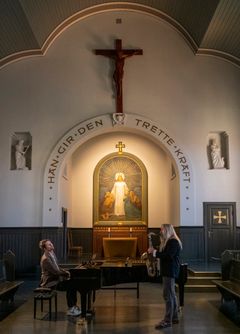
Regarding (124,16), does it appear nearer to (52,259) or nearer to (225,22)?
(225,22)

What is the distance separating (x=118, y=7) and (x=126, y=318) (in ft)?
29.4

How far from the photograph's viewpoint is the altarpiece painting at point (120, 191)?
568 inches

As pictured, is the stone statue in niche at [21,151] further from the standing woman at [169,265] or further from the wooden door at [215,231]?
the standing woman at [169,265]

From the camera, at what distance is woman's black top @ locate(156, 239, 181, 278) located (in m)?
6.31

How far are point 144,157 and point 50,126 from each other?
3.59 metres

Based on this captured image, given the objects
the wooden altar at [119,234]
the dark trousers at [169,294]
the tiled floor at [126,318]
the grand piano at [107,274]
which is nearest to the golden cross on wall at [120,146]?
the wooden altar at [119,234]

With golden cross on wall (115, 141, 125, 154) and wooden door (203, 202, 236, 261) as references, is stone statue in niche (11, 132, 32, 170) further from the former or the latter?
wooden door (203, 202, 236, 261)

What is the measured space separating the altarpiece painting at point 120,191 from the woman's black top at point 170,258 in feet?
26.1

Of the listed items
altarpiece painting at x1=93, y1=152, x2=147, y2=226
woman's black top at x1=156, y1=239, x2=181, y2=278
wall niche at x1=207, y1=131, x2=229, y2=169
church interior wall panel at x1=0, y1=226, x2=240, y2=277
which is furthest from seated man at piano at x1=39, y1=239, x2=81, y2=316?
altarpiece painting at x1=93, y1=152, x2=147, y2=226

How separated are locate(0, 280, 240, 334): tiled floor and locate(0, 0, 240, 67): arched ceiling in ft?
21.2

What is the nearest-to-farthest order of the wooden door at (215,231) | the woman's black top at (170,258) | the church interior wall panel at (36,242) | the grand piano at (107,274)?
1. the woman's black top at (170,258)
2. the grand piano at (107,274)
3. the church interior wall panel at (36,242)
4. the wooden door at (215,231)

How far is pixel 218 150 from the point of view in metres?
12.5

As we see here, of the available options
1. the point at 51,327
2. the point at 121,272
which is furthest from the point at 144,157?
the point at 51,327

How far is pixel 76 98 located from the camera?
12711mm
